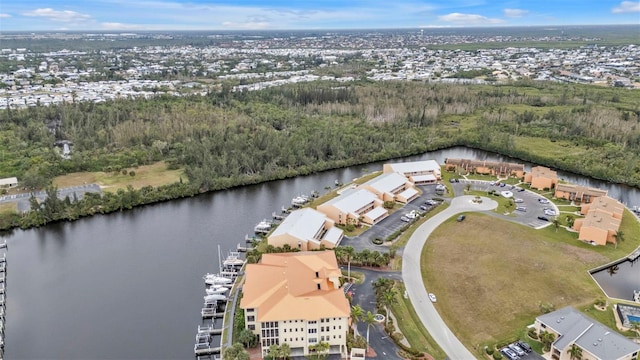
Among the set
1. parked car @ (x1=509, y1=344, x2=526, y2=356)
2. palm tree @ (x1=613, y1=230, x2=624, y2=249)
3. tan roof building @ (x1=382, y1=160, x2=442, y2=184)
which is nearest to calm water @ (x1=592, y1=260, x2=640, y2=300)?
palm tree @ (x1=613, y1=230, x2=624, y2=249)

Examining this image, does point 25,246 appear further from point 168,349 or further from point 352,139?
point 352,139

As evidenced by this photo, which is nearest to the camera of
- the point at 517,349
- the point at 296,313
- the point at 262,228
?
the point at 296,313

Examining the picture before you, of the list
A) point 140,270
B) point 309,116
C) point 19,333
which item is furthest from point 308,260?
point 309,116

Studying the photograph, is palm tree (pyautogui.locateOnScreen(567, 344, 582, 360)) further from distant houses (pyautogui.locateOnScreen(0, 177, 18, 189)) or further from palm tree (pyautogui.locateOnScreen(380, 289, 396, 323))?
distant houses (pyautogui.locateOnScreen(0, 177, 18, 189))

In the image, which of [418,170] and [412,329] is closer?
[412,329]

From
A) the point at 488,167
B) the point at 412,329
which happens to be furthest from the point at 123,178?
the point at 488,167

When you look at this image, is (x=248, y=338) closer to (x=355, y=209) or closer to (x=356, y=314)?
(x=356, y=314)
